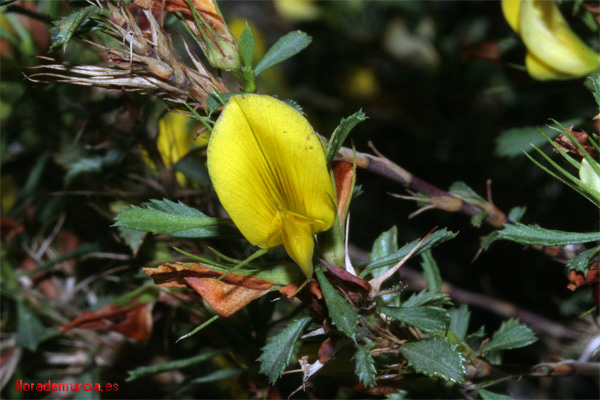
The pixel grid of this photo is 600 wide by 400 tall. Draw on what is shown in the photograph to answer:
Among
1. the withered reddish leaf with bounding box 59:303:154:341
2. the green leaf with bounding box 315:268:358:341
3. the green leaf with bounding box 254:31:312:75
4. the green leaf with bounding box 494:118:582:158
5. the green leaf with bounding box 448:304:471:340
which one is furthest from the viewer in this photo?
the green leaf with bounding box 494:118:582:158

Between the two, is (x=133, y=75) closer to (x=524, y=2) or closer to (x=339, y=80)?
(x=524, y=2)

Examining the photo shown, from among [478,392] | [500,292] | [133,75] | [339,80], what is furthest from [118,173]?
[339,80]

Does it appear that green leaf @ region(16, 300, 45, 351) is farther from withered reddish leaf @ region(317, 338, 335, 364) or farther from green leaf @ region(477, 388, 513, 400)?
green leaf @ region(477, 388, 513, 400)

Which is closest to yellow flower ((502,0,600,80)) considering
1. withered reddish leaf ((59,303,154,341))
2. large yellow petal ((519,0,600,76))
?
large yellow petal ((519,0,600,76))

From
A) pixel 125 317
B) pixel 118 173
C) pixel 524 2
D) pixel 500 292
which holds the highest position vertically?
pixel 524 2

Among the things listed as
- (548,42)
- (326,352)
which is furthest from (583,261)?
(548,42)

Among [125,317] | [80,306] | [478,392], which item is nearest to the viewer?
[478,392]

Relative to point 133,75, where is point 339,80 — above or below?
below
